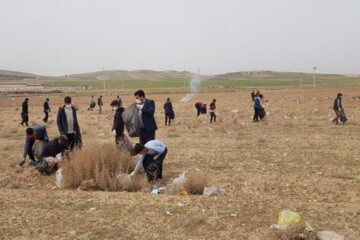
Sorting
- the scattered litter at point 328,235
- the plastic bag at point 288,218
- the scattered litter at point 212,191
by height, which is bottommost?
the scattered litter at point 212,191

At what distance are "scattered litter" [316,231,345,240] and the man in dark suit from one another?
188 inches

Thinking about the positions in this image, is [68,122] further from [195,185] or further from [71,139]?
[195,185]

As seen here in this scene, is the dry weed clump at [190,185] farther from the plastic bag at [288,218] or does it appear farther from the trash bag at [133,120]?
the plastic bag at [288,218]

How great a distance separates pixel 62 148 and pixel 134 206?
3.89 meters

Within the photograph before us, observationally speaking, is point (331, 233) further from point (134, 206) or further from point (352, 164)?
point (352, 164)

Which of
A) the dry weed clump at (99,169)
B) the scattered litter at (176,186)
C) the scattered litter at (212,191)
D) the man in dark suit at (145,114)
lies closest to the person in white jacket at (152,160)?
the dry weed clump at (99,169)

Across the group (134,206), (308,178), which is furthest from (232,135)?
(134,206)

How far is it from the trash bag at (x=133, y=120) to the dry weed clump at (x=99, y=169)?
1.69ft

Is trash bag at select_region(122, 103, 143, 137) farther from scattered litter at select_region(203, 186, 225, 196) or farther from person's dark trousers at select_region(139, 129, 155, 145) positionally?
scattered litter at select_region(203, 186, 225, 196)

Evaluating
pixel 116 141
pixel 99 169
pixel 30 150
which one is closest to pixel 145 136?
pixel 116 141

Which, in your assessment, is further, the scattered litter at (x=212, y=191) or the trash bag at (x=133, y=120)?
the trash bag at (x=133, y=120)

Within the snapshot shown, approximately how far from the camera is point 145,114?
→ 30.6ft

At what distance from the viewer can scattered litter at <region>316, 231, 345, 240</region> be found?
5.35 meters

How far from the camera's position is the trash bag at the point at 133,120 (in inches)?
366
